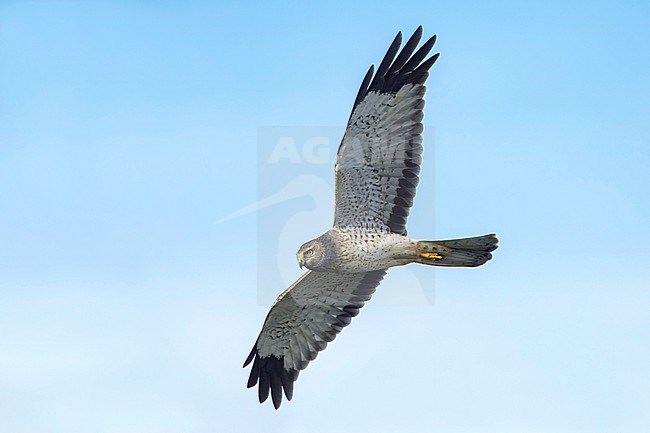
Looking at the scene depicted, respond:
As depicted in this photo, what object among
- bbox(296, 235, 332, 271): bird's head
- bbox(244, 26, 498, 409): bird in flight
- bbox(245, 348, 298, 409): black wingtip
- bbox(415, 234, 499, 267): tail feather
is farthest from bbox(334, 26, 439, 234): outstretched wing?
bbox(245, 348, 298, 409): black wingtip

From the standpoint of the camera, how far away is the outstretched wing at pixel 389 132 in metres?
11.5

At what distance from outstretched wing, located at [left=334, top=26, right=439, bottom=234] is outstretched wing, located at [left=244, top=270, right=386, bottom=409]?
5.60 feet

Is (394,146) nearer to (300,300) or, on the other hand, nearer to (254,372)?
(300,300)

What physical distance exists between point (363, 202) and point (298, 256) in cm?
112

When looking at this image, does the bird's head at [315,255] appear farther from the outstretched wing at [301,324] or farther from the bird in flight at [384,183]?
the outstretched wing at [301,324]

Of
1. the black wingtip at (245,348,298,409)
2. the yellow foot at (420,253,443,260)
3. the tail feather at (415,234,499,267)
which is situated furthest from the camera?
the black wingtip at (245,348,298,409)

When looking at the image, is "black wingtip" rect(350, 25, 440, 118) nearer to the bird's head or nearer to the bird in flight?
the bird in flight

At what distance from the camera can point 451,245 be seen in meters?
11.5

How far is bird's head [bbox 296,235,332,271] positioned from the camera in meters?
11.8

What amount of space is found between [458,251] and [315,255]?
1.85 metres

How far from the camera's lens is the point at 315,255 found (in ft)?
38.6

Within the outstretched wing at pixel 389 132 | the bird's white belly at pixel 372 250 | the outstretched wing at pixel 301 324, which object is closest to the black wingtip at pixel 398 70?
the outstretched wing at pixel 389 132

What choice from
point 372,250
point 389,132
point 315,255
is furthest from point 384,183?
point 315,255

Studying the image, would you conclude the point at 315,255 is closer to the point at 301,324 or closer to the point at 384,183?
the point at 384,183
